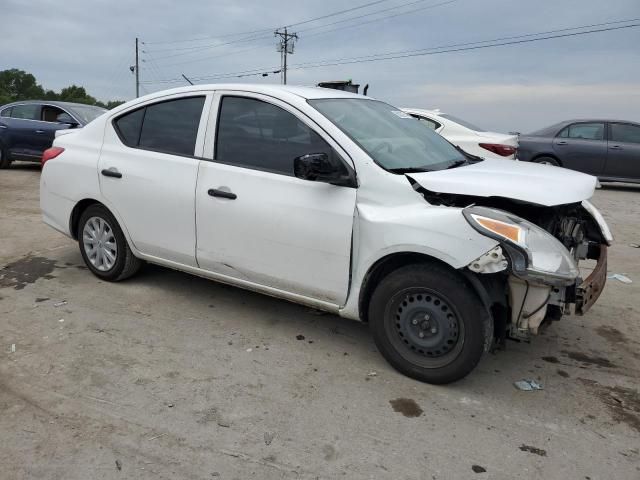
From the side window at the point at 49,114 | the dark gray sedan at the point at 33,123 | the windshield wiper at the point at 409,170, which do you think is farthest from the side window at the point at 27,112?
the windshield wiper at the point at 409,170

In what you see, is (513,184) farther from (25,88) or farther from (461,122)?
(25,88)

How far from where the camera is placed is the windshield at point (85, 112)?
11.3 m

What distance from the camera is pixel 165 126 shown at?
4.28 meters

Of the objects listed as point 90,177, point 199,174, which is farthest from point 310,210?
point 90,177

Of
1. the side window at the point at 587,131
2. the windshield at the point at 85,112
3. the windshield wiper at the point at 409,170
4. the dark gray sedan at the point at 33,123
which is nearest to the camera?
the windshield wiper at the point at 409,170

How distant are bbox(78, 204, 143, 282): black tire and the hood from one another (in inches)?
101

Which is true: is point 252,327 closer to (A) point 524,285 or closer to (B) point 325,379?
(B) point 325,379

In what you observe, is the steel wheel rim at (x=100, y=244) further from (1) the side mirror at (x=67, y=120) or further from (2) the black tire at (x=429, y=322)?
(1) the side mirror at (x=67, y=120)

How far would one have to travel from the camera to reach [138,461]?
2551 millimetres

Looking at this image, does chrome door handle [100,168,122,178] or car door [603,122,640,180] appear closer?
chrome door handle [100,168,122,178]

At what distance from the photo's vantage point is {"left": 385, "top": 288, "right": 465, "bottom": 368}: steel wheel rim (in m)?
3.15

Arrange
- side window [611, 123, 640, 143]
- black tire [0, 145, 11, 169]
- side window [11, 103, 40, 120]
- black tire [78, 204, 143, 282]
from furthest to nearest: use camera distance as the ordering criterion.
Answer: black tire [0, 145, 11, 169] < side window [11, 103, 40, 120] < side window [611, 123, 640, 143] < black tire [78, 204, 143, 282]

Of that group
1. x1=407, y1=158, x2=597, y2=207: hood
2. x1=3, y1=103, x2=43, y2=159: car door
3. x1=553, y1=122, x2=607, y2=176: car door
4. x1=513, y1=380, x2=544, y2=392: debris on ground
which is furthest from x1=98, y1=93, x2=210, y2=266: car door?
x1=553, y1=122, x2=607, y2=176: car door

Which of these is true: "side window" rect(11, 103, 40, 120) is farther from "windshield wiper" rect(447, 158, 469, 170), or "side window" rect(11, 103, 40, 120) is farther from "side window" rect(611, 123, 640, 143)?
"side window" rect(611, 123, 640, 143)
